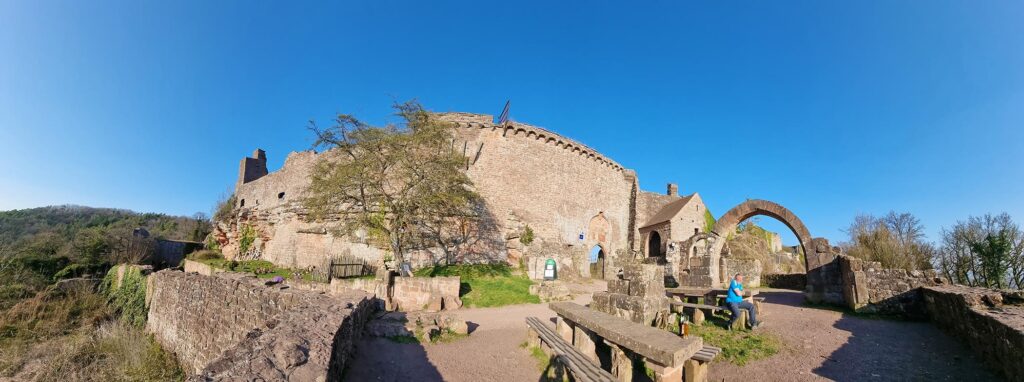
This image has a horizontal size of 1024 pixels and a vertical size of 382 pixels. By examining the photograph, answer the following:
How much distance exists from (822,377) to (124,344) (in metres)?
14.8

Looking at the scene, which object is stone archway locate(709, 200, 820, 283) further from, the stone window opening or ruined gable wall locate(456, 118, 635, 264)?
the stone window opening

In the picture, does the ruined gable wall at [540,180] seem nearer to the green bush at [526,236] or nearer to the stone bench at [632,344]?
the green bush at [526,236]

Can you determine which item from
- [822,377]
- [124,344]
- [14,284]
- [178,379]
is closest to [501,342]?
[822,377]

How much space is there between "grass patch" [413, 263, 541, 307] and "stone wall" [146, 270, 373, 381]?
4.12 metres

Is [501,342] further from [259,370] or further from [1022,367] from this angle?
[1022,367]

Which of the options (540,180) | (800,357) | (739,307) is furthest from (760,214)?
(540,180)

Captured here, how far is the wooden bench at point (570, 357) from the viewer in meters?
4.73

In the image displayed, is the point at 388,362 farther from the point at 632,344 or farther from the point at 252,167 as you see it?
the point at 252,167

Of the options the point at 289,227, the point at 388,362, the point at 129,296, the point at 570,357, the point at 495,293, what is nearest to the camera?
the point at 570,357

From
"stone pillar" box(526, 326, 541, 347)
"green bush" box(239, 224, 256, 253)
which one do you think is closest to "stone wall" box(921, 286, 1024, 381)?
"stone pillar" box(526, 326, 541, 347)

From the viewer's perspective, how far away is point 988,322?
16.6 feet

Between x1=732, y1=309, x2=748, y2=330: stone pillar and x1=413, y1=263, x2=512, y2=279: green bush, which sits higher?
x1=413, y1=263, x2=512, y2=279: green bush

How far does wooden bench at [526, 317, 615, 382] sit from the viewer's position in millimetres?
4734

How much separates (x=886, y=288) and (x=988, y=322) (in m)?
4.55
